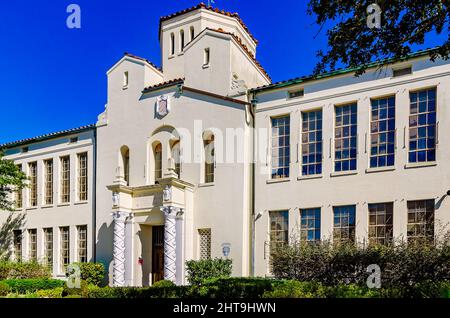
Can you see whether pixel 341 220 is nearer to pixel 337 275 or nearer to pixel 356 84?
pixel 337 275

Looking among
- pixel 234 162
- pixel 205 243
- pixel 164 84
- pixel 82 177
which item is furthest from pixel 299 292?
pixel 82 177

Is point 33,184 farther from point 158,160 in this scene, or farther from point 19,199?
point 158,160

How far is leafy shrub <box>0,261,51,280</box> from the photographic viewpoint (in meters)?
25.3

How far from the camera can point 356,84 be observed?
1888cm

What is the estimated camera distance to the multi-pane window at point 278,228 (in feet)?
65.0

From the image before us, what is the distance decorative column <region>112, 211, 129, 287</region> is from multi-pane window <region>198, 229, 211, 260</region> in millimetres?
4086

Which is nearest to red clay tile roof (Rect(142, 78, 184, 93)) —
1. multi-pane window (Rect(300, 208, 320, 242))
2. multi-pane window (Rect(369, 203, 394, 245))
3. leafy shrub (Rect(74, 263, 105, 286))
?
multi-pane window (Rect(300, 208, 320, 242))

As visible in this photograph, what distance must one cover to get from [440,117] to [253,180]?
830cm

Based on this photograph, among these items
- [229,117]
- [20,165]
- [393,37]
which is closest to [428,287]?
[393,37]

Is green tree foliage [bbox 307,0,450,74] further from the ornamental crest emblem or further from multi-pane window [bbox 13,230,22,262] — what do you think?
multi-pane window [bbox 13,230,22,262]

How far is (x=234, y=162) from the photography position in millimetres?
20859

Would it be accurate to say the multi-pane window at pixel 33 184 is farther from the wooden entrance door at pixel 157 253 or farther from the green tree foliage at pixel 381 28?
the green tree foliage at pixel 381 28

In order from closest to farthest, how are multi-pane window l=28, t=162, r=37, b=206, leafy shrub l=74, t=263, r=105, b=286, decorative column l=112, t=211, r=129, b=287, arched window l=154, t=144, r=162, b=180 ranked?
1. decorative column l=112, t=211, r=129, b=287
2. leafy shrub l=74, t=263, r=105, b=286
3. arched window l=154, t=144, r=162, b=180
4. multi-pane window l=28, t=162, r=37, b=206

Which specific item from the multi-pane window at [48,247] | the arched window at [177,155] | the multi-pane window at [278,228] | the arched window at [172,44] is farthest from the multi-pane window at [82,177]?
the multi-pane window at [278,228]
